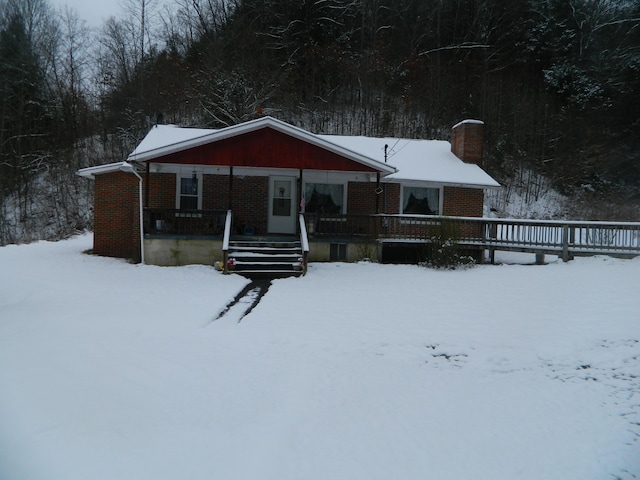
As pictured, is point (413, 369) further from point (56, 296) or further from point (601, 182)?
point (601, 182)

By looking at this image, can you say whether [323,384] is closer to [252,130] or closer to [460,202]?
[252,130]

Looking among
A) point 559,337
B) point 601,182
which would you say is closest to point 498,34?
point 601,182

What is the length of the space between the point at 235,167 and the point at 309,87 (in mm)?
22790

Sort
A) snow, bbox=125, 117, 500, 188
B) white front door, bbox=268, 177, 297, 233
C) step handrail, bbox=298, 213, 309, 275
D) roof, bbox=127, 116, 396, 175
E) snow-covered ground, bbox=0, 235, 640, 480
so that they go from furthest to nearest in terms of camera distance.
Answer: snow, bbox=125, 117, 500, 188, white front door, bbox=268, 177, 297, 233, roof, bbox=127, 116, 396, 175, step handrail, bbox=298, 213, 309, 275, snow-covered ground, bbox=0, 235, 640, 480

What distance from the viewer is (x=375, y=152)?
1928 cm

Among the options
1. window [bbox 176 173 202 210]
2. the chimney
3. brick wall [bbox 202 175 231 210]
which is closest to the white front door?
brick wall [bbox 202 175 231 210]

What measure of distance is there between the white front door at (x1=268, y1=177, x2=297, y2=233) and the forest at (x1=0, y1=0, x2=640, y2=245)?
14413 mm

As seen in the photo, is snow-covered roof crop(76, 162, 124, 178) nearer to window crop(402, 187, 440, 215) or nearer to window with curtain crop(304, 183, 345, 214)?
window with curtain crop(304, 183, 345, 214)

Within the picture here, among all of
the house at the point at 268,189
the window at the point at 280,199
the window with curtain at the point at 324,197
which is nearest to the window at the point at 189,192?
the house at the point at 268,189

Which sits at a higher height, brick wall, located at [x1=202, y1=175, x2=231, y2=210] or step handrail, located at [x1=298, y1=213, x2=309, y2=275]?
brick wall, located at [x1=202, y1=175, x2=231, y2=210]

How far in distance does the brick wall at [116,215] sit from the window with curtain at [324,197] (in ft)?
20.9

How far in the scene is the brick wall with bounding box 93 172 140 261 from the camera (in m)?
16.7

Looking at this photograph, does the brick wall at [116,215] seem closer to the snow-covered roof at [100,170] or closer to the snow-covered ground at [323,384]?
the snow-covered roof at [100,170]

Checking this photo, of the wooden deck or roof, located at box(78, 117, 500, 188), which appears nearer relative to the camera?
the wooden deck
